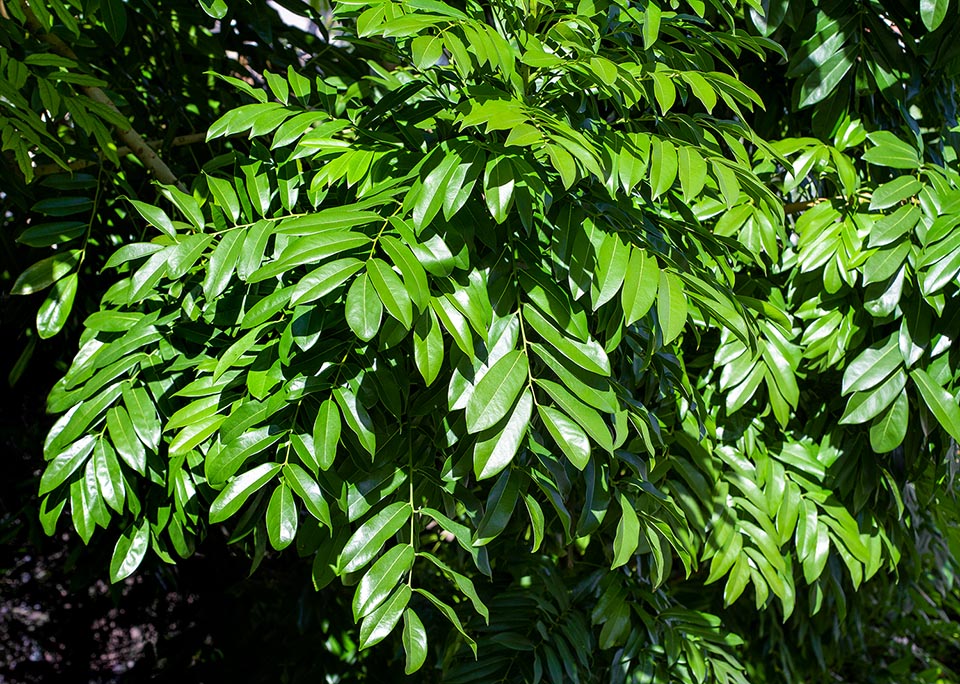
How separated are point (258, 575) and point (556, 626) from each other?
1.08 meters

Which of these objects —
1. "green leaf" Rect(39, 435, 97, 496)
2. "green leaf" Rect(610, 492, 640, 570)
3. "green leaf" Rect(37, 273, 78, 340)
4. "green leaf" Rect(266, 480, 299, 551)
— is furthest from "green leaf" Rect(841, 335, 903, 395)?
"green leaf" Rect(37, 273, 78, 340)

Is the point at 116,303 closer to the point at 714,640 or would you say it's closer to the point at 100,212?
the point at 100,212

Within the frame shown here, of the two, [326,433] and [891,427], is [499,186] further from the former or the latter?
[891,427]

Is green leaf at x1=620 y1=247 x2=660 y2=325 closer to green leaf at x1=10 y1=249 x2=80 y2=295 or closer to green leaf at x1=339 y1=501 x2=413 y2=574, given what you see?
green leaf at x1=339 y1=501 x2=413 y2=574

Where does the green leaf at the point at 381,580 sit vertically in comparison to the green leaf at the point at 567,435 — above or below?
below

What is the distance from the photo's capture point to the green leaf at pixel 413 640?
3.37ft

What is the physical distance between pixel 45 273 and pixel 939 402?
1.53m

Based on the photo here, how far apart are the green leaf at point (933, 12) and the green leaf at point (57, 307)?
1.55 metres

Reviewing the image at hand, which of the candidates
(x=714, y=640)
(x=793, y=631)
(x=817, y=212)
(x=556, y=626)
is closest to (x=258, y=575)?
(x=556, y=626)

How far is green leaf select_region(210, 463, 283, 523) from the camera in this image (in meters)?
1.09

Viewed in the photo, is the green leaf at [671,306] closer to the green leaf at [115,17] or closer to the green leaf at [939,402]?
the green leaf at [939,402]

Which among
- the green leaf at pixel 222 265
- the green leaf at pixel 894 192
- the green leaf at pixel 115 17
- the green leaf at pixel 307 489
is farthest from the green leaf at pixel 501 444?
the green leaf at pixel 115 17

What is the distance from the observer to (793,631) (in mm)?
2393

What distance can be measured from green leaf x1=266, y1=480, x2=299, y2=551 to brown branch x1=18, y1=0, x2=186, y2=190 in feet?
2.68
